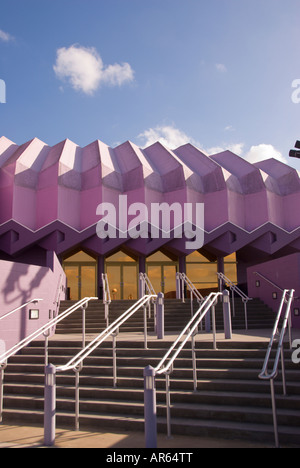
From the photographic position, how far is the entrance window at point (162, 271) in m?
24.6

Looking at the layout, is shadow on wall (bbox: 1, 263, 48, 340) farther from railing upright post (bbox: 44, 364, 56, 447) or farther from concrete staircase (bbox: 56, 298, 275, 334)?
railing upright post (bbox: 44, 364, 56, 447)

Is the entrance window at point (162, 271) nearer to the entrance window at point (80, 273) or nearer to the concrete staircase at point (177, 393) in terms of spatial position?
the entrance window at point (80, 273)

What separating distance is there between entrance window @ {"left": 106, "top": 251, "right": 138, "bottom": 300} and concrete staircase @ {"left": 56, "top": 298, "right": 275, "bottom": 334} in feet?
31.3

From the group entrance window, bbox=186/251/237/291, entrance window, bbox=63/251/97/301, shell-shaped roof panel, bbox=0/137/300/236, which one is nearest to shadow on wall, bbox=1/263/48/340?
shell-shaped roof panel, bbox=0/137/300/236

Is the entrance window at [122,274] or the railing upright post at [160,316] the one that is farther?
the entrance window at [122,274]

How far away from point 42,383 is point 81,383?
84 centimetres

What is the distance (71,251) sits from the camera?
2364cm

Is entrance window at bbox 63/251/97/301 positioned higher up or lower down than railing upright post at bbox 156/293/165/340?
higher up

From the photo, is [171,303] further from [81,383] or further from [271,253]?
[271,253]

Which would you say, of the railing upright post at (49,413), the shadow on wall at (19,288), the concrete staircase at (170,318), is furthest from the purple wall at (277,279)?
the railing upright post at (49,413)

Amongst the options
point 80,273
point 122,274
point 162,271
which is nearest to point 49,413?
point 80,273

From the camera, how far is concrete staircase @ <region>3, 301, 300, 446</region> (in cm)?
553

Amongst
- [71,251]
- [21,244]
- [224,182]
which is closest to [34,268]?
[21,244]

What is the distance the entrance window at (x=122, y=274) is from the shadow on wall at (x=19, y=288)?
13.9 meters
